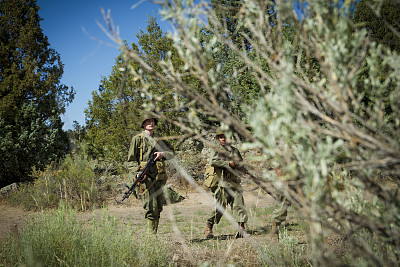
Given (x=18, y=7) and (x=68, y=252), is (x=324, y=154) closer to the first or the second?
(x=68, y=252)

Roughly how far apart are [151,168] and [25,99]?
29.7 ft

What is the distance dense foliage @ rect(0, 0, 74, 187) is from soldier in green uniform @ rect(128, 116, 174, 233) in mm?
7686

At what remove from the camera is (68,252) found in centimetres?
282

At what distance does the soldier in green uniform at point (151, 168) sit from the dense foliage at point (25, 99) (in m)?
7.69

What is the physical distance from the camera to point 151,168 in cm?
454

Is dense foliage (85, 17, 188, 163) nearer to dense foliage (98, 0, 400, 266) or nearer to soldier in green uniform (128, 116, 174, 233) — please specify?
soldier in green uniform (128, 116, 174, 233)

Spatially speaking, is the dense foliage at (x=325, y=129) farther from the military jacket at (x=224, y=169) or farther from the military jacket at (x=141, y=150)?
the military jacket at (x=141, y=150)

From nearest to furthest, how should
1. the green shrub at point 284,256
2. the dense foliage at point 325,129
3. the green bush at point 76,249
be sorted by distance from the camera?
the dense foliage at point 325,129, the green bush at point 76,249, the green shrub at point 284,256

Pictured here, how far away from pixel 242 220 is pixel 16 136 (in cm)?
969

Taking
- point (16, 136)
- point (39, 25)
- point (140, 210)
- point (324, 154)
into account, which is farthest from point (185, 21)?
point (39, 25)

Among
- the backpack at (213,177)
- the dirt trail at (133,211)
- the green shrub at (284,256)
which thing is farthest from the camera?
the dirt trail at (133,211)

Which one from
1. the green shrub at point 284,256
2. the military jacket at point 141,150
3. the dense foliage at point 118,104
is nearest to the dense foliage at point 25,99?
the dense foliage at point 118,104

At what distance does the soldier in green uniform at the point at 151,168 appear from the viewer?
4.50 metres

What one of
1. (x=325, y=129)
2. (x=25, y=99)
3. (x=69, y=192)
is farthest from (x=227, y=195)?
(x=25, y=99)
